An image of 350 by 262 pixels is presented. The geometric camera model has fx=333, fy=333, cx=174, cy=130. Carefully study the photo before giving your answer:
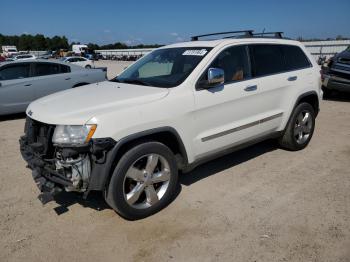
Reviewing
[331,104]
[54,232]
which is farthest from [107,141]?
[331,104]

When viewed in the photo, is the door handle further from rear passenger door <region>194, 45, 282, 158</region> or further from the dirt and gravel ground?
the dirt and gravel ground

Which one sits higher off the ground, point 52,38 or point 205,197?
point 52,38

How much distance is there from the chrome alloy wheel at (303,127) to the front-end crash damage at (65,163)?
3394mm

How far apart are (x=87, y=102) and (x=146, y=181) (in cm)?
102

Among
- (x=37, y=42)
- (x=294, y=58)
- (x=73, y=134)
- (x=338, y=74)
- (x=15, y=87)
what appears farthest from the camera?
(x=37, y=42)

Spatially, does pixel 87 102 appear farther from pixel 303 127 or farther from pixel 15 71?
pixel 15 71

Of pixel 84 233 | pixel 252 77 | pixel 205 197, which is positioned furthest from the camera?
pixel 252 77

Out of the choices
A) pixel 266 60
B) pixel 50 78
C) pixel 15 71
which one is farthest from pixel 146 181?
pixel 15 71

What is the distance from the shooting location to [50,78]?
8.81m

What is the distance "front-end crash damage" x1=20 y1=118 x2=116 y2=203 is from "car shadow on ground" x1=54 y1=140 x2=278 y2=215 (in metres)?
0.59

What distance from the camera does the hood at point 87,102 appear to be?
318 centimetres

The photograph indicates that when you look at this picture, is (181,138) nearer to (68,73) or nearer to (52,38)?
(68,73)

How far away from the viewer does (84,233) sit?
3328 millimetres

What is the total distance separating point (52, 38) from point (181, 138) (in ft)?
476
